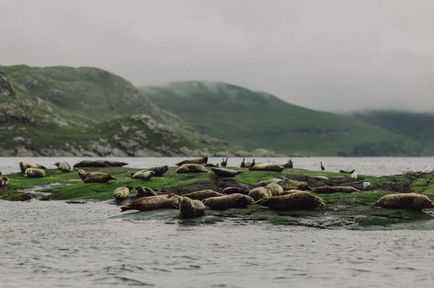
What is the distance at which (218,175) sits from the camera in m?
50.8

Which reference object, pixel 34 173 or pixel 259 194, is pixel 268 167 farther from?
pixel 34 173

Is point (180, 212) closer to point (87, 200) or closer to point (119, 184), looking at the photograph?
point (87, 200)

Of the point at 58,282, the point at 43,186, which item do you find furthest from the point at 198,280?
the point at 43,186

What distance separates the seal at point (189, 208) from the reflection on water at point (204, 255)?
2.97 ft

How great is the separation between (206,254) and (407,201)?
16569mm

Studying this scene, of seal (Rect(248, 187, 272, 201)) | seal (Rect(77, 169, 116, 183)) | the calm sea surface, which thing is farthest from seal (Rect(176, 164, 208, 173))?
the calm sea surface

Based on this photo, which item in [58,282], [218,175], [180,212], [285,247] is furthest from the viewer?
[218,175]

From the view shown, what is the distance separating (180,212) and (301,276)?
15645 mm

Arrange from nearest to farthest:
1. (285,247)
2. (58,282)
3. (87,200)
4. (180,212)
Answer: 1. (58,282)
2. (285,247)
3. (180,212)
4. (87,200)

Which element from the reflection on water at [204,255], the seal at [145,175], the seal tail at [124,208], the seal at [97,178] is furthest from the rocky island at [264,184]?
the seal tail at [124,208]

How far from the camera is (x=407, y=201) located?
33656 millimetres

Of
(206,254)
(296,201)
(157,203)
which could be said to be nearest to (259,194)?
(296,201)

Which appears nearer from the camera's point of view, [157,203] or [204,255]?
[204,255]

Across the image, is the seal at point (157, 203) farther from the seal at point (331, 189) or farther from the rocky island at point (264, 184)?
the seal at point (331, 189)
